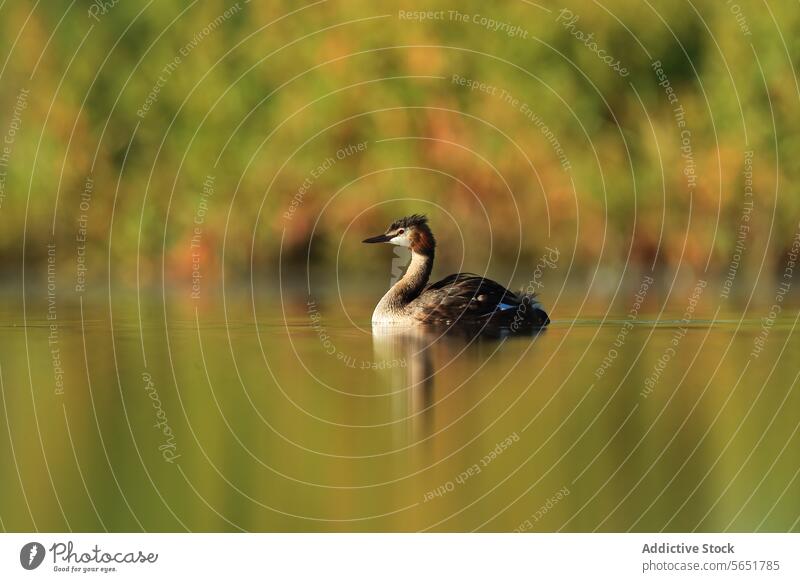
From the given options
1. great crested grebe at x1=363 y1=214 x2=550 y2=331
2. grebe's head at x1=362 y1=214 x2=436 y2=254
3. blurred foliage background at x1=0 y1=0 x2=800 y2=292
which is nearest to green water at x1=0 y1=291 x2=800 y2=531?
great crested grebe at x1=363 y1=214 x2=550 y2=331

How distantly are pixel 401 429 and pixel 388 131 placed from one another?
12.4 metres

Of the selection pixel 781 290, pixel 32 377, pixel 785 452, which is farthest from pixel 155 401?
pixel 781 290

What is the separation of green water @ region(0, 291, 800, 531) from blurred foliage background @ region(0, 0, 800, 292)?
6386mm

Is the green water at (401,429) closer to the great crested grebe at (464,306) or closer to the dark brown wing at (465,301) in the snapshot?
the great crested grebe at (464,306)

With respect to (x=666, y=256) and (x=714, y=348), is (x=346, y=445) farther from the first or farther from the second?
(x=666, y=256)

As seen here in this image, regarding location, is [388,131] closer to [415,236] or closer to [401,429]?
[415,236]

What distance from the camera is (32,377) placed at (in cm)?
1236

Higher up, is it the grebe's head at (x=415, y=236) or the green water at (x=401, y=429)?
the grebe's head at (x=415, y=236)

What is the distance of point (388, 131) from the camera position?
22281mm

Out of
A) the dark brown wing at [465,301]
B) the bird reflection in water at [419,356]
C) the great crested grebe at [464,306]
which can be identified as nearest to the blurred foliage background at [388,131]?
the great crested grebe at [464,306]

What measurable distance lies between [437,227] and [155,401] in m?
11.6

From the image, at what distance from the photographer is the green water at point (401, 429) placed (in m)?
8.50

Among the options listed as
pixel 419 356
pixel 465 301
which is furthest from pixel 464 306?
pixel 419 356

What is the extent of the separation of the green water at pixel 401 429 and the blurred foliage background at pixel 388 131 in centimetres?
639
